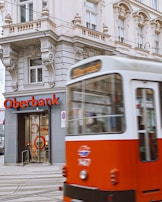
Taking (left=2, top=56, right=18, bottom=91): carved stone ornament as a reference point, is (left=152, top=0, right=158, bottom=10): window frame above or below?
above

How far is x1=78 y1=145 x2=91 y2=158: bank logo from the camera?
648 cm

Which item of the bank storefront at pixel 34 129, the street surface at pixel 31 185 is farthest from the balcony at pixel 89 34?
the street surface at pixel 31 185

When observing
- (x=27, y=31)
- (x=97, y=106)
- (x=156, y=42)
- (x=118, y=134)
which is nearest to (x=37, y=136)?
(x=27, y=31)

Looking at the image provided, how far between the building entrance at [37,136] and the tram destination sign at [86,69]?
12.8m

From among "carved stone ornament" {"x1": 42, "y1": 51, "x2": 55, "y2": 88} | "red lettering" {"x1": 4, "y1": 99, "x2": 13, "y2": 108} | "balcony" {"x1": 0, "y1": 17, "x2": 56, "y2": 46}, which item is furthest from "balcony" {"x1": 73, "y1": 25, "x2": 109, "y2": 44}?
"red lettering" {"x1": 4, "y1": 99, "x2": 13, "y2": 108}

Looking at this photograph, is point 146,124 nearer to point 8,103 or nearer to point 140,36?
point 8,103

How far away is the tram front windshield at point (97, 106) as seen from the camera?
611 cm

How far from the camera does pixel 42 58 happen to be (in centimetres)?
1870

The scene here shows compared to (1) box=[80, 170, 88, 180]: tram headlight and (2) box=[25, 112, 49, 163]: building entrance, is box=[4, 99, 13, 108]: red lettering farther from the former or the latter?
(1) box=[80, 170, 88, 180]: tram headlight

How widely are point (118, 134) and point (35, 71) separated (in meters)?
14.6

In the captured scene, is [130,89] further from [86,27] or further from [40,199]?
[86,27]

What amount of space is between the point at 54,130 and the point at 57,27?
5.94m

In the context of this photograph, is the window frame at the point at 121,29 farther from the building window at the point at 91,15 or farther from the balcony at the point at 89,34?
the building window at the point at 91,15

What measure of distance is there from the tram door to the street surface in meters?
3.33
